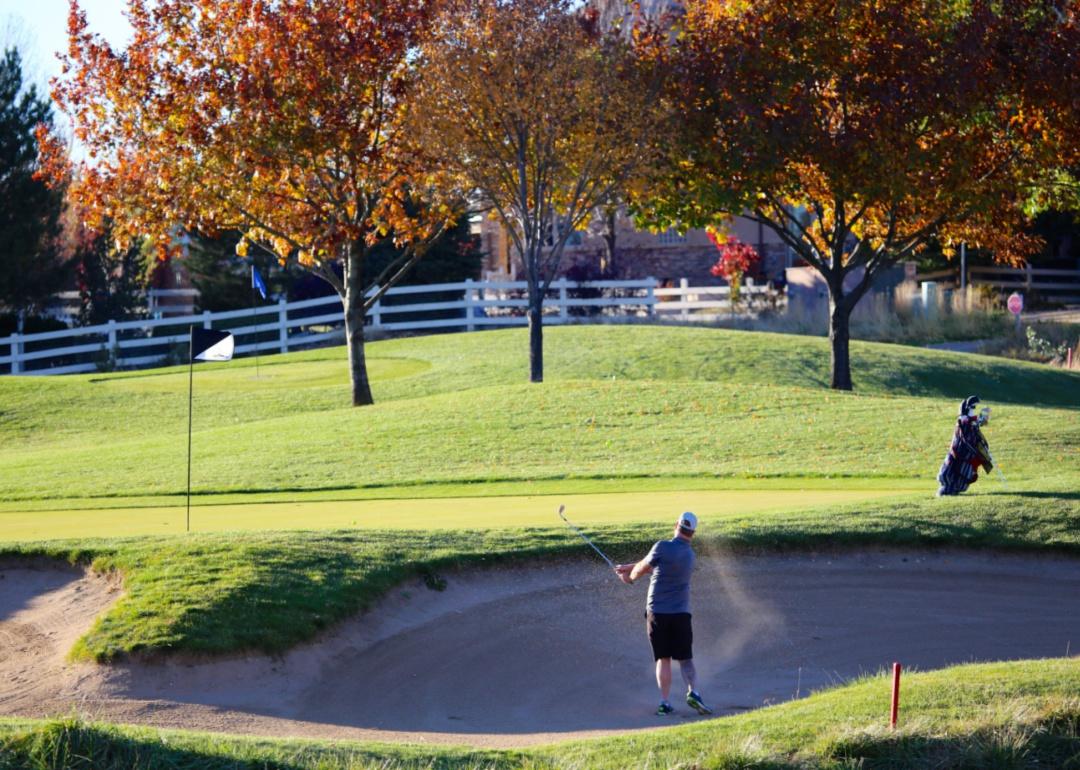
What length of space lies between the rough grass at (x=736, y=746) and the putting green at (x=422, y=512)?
272 inches

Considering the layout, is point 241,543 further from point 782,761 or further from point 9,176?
point 9,176

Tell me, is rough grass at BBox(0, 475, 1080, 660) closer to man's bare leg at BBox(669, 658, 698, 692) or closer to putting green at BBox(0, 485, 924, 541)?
putting green at BBox(0, 485, 924, 541)

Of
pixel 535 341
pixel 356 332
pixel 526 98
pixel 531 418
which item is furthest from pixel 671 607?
pixel 356 332

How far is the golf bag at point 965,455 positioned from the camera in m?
17.2

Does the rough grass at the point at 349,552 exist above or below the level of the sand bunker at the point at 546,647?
above

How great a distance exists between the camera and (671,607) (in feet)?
37.9

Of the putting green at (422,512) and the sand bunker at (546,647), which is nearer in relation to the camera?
the sand bunker at (546,647)

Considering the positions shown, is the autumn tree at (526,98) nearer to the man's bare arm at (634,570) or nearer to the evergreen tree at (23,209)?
the man's bare arm at (634,570)

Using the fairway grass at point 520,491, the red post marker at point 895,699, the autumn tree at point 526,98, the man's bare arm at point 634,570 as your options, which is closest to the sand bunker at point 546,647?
the fairway grass at point 520,491

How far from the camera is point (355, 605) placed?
12.8 m

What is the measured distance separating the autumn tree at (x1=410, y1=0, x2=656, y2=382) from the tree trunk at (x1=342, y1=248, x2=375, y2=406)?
135 inches

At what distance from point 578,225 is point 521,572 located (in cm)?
1876

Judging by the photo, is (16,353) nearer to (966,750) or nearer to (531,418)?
(531,418)

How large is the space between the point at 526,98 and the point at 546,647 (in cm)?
1773
